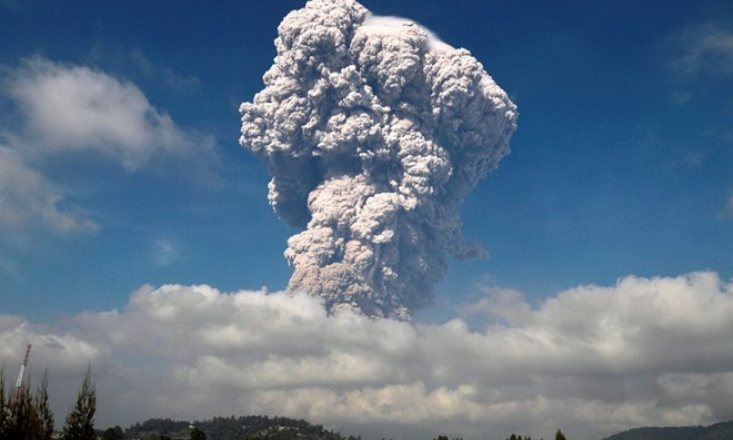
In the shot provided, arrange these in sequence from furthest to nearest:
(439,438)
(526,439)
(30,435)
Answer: (439,438) → (526,439) → (30,435)

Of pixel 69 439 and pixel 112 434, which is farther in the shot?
pixel 112 434

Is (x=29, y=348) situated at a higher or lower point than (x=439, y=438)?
higher

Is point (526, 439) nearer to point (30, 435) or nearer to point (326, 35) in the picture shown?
point (30, 435)

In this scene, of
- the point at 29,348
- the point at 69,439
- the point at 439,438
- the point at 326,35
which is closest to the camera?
the point at 69,439

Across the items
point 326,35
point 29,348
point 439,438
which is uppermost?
point 326,35

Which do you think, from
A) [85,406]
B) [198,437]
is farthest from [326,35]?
[85,406]

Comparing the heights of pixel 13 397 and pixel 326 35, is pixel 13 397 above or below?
below

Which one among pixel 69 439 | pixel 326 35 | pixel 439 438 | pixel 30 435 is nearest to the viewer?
pixel 30 435

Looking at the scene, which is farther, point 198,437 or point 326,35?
point 326,35

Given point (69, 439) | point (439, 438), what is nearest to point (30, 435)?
point (69, 439)
